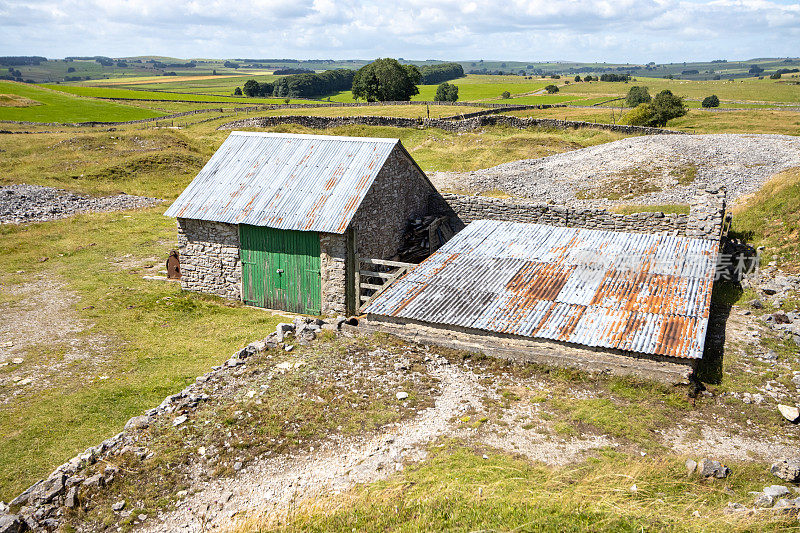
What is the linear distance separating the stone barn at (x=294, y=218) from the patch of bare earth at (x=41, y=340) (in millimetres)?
4270

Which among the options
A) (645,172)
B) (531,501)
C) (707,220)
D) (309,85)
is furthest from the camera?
(309,85)

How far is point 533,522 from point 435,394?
4674 millimetres

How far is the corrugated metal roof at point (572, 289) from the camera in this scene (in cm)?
1345

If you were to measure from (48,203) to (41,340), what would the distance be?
19935mm

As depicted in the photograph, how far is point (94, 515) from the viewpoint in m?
8.90

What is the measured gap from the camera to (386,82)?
102875mm

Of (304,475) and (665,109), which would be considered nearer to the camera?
(304,475)

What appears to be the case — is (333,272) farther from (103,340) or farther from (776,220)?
(776,220)

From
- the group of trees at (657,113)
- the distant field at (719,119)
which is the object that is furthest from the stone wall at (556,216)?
the group of trees at (657,113)

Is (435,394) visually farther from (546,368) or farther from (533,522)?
(533,522)

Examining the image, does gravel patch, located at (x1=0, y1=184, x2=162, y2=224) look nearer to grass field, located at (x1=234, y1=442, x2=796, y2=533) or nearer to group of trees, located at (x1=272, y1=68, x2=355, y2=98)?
grass field, located at (x1=234, y1=442, x2=796, y2=533)

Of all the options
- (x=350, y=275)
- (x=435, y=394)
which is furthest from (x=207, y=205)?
Answer: (x=435, y=394)

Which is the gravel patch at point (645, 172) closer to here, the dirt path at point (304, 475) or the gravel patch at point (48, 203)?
the gravel patch at point (48, 203)

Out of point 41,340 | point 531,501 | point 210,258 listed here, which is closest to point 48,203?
point 210,258
